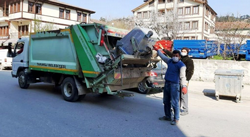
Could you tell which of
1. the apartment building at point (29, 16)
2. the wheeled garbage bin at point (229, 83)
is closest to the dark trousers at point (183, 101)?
the wheeled garbage bin at point (229, 83)

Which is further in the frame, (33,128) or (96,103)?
(96,103)

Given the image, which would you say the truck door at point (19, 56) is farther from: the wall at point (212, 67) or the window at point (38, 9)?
the window at point (38, 9)

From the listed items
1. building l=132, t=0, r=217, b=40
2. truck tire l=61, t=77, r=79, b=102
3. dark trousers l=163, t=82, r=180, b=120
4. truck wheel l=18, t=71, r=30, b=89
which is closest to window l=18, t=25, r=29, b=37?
building l=132, t=0, r=217, b=40

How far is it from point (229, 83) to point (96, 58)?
5.28m

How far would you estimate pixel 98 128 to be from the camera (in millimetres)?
4777

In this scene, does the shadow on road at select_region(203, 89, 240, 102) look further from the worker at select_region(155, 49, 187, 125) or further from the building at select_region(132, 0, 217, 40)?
the building at select_region(132, 0, 217, 40)

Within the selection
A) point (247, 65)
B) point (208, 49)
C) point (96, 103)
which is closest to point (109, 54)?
point (96, 103)

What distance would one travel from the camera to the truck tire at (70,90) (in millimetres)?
6980

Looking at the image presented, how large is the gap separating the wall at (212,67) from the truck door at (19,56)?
9.31 meters

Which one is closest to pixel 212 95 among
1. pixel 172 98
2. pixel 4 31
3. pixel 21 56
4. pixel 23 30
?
pixel 172 98

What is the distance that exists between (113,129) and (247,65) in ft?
31.7

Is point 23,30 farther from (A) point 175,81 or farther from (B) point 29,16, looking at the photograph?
(A) point 175,81

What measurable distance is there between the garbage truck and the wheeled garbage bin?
9.78 feet

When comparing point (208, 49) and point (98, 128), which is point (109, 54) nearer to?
point (98, 128)
